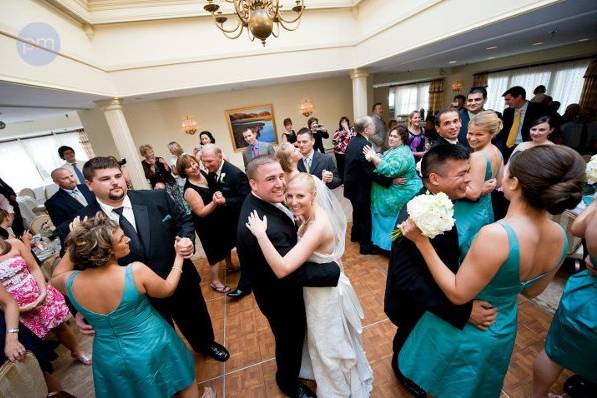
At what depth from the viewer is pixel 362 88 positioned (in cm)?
704

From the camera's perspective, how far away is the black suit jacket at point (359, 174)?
10.4 feet

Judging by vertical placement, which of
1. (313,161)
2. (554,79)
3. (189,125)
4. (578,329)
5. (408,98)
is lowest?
(578,329)

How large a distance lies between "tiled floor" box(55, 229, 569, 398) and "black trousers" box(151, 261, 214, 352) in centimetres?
32

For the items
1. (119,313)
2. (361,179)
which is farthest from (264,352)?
(361,179)

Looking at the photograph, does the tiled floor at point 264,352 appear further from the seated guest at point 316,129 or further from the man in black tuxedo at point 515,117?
the seated guest at point 316,129

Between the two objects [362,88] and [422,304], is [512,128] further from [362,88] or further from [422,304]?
[422,304]

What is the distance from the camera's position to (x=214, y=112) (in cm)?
812

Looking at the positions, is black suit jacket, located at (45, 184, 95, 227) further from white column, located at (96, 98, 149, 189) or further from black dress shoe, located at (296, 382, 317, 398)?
white column, located at (96, 98, 149, 189)

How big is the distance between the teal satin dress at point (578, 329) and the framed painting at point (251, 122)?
8066mm

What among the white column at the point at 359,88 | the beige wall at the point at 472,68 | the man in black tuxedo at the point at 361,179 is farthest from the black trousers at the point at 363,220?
the beige wall at the point at 472,68

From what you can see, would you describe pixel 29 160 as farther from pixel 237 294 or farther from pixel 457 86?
A: pixel 457 86

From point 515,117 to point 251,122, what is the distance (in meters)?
6.81

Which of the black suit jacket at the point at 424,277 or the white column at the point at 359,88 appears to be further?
the white column at the point at 359,88

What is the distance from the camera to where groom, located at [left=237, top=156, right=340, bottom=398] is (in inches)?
56.6
